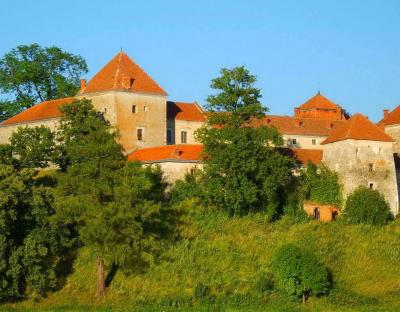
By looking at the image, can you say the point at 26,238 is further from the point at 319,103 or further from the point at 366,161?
the point at 319,103

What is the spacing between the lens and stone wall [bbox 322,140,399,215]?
53000 millimetres

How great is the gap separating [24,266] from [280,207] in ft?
55.6

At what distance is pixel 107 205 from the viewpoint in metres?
41.8

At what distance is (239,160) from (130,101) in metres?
11.3

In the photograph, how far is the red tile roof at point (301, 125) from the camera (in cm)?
6512

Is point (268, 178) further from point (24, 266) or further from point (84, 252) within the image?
point (24, 266)

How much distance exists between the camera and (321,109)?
240 feet

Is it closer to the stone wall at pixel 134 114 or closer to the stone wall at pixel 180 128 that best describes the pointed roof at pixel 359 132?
the stone wall at pixel 180 128

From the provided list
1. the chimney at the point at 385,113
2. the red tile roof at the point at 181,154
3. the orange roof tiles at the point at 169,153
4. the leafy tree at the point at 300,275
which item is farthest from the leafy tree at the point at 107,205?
the chimney at the point at 385,113

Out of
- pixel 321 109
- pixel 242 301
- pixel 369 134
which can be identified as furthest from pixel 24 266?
pixel 321 109

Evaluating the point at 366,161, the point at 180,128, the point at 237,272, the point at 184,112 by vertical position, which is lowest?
the point at 237,272

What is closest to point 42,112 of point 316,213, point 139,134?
point 139,134

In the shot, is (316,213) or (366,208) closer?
(366,208)

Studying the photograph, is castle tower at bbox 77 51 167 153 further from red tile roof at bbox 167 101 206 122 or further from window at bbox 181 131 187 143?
window at bbox 181 131 187 143
